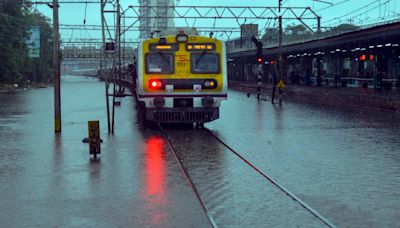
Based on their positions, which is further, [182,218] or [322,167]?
[322,167]

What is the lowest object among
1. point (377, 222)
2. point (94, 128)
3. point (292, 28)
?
point (377, 222)

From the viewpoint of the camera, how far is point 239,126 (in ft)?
63.6

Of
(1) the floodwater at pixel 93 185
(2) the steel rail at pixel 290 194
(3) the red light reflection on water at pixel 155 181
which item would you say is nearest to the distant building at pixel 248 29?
(1) the floodwater at pixel 93 185

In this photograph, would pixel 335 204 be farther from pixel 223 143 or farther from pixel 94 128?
pixel 223 143

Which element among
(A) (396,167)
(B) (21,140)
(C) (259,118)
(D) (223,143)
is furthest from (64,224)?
(C) (259,118)

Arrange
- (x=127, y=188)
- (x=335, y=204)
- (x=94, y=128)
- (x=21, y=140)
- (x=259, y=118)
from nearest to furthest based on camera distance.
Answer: (x=335, y=204) → (x=127, y=188) → (x=94, y=128) → (x=21, y=140) → (x=259, y=118)

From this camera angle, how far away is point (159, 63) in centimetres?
1755

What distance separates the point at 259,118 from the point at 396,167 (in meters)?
12.0

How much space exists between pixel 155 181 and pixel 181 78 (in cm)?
834

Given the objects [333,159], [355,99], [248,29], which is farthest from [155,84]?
[248,29]

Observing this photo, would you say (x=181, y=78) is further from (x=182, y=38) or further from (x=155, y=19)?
(x=155, y=19)

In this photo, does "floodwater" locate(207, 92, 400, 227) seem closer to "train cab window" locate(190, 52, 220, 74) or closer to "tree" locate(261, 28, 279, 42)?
"train cab window" locate(190, 52, 220, 74)

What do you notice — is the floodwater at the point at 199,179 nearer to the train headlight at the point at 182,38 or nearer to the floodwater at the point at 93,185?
the floodwater at the point at 93,185

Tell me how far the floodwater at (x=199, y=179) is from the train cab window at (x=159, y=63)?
1880 millimetres
